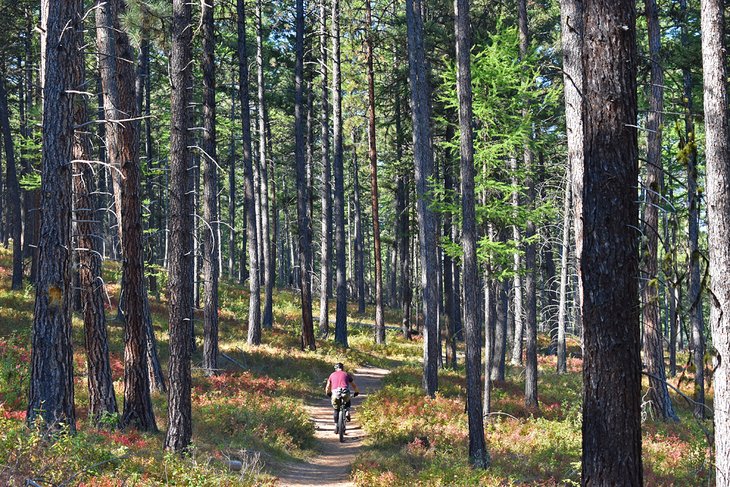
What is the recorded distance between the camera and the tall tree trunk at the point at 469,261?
12.4 m

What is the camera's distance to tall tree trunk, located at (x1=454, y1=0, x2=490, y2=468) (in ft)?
40.6

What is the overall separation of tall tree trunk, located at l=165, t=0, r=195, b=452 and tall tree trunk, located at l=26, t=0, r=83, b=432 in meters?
2.01

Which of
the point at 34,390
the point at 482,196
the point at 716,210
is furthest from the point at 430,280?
the point at 34,390

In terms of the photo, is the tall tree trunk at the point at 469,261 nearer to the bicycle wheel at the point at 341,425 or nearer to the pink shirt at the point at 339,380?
the pink shirt at the point at 339,380

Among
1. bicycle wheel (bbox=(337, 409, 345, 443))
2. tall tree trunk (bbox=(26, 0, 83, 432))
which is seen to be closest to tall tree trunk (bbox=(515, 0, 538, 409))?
bicycle wheel (bbox=(337, 409, 345, 443))

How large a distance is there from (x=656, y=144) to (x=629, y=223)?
46.0 feet

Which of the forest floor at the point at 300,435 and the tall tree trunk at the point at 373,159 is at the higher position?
the tall tree trunk at the point at 373,159

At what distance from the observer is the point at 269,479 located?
36.1 ft

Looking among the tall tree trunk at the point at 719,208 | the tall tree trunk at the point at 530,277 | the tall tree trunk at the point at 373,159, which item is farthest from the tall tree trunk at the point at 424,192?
the tall tree trunk at the point at 719,208

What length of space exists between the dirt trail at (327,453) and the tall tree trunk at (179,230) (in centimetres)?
246

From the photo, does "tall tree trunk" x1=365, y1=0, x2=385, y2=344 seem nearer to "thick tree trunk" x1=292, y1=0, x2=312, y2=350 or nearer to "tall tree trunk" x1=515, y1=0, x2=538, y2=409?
"thick tree trunk" x1=292, y1=0, x2=312, y2=350

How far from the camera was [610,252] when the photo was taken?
5293 millimetres

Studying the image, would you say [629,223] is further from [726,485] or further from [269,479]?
[269,479]

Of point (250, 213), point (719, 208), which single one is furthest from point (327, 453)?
point (250, 213)
